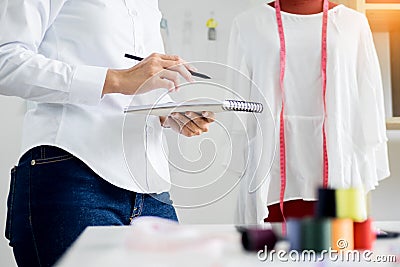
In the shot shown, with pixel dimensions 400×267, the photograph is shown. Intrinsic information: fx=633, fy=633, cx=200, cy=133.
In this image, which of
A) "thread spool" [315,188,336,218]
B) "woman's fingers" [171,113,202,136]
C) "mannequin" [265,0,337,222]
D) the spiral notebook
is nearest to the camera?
"thread spool" [315,188,336,218]

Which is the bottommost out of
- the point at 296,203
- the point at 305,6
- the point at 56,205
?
the point at 296,203

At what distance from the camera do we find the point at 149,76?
851 millimetres

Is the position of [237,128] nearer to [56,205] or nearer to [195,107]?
[195,107]

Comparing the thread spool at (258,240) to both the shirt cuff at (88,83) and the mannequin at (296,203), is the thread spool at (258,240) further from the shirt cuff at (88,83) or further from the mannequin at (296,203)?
the mannequin at (296,203)

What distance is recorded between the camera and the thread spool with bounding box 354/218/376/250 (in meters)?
0.58

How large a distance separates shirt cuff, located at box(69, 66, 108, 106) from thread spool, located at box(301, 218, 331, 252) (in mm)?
440

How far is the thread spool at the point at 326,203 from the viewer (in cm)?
56

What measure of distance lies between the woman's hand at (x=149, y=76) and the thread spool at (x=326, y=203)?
337 mm

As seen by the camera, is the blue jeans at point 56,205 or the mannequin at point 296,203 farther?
the mannequin at point 296,203

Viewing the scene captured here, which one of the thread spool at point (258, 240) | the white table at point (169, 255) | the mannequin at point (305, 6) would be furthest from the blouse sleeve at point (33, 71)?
the mannequin at point (305, 6)

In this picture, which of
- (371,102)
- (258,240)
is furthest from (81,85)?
(371,102)

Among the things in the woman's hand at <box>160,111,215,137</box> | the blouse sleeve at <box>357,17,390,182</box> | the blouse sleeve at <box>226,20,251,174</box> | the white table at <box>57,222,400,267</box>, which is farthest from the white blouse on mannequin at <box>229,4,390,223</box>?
the white table at <box>57,222,400,267</box>

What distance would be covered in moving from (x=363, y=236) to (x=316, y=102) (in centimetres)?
89

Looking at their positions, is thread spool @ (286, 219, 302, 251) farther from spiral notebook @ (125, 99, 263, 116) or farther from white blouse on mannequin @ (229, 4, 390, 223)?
white blouse on mannequin @ (229, 4, 390, 223)
